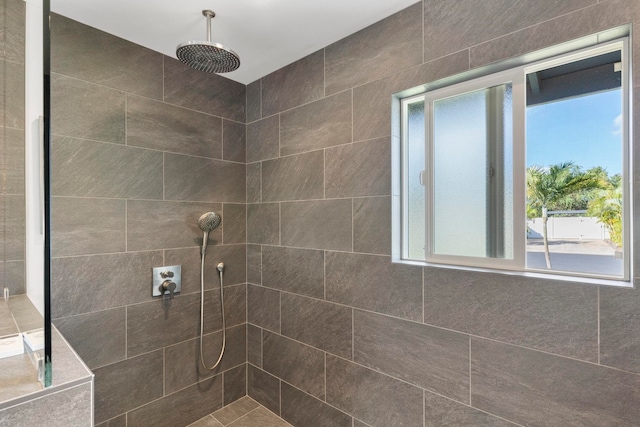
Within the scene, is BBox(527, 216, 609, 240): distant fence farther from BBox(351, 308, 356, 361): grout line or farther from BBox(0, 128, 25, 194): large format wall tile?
BBox(0, 128, 25, 194): large format wall tile

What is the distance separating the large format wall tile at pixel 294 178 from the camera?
201 cm

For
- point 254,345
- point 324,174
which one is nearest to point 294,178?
point 324,174

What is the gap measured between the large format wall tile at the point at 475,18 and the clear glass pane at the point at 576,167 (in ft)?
0.82

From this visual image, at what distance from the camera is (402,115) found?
1738mm

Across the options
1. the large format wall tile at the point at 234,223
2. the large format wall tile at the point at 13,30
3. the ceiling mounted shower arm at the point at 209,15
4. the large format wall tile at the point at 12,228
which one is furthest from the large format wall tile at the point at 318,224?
the large format wall tile at the point at 13,30

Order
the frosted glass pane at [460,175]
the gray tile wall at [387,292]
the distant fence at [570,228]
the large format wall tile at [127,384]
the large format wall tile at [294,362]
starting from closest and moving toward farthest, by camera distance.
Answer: the gray tile wall at [387,292] → the distant fence at [570,228] → the frosted glass pane at [460,175] → the large format wall tile at [127,384] → the large format wall tile at [294,362]

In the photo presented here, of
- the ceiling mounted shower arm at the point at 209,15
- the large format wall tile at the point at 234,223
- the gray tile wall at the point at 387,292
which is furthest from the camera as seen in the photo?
the large format wall tile at the point at 234,223

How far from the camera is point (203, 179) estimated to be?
222 centimetres

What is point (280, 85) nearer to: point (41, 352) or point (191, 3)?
point (191, 3)

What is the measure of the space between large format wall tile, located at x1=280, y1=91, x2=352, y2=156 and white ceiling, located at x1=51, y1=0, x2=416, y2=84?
0.37 metres

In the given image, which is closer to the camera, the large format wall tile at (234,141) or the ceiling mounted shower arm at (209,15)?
the ceiling mounted shower arm at (209,15)

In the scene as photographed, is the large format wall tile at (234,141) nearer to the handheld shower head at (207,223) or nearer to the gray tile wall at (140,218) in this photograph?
the gray tile wall at (140,218)

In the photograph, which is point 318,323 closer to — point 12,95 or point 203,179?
point 203,179

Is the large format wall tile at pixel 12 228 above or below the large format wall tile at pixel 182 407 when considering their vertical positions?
above
